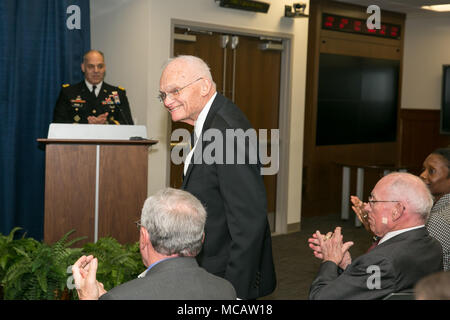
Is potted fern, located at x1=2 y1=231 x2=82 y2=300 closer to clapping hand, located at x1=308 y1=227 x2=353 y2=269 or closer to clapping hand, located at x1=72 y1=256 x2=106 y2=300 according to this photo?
clapping hand, located at x1=72 y1=256 x2=106 y2=300

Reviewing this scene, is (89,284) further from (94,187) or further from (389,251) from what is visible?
(94,187)

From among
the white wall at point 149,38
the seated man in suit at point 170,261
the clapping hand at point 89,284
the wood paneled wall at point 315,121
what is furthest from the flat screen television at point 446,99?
the clapping hand at point 89,284

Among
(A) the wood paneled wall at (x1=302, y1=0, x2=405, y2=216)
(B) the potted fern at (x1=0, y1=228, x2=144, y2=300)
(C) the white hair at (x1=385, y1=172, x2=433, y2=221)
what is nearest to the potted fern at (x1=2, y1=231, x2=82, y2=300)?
(B) the potted fern at (x1=0, y1=228, x2=144, y2=300)

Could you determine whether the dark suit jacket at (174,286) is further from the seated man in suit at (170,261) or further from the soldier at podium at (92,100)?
the soldier at podium at (92,100)

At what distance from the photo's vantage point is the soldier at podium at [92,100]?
496 cm

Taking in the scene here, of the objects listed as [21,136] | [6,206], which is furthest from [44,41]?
[6,206]

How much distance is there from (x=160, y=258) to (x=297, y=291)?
9.86 ft

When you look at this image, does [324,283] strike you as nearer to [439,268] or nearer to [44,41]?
[439,268]

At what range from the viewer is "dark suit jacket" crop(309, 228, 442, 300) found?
1957 mm

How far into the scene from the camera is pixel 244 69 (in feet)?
20.5

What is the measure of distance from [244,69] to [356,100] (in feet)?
7.90

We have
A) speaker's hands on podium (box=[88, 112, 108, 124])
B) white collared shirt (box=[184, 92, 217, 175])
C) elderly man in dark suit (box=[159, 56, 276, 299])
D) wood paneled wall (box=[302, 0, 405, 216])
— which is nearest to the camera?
elderly man in dark suit (box=[159, 56, 276, 299])

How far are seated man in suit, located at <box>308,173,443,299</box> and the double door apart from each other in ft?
12.2
